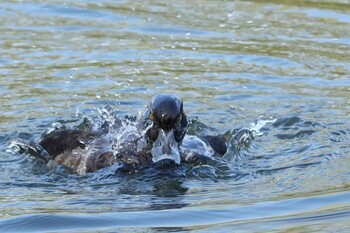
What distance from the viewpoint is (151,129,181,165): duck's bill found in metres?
9.73

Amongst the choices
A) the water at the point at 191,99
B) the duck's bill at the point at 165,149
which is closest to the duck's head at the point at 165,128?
the duck's bill at the point at 165,149

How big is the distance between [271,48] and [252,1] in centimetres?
237

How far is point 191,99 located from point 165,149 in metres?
2.39

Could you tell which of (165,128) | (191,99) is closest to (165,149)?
(165,128)

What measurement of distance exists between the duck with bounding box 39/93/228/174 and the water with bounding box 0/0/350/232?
19 centimetres

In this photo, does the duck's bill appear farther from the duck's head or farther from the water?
the water

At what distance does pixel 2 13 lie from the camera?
610 inches

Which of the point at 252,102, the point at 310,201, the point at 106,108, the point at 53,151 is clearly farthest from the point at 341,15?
the point at 310,201

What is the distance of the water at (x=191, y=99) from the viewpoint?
323 inches

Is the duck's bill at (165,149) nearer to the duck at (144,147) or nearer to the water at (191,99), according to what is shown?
the duck at (144,147)

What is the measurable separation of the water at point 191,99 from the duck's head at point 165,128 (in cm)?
26

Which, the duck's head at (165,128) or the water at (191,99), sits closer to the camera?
the water at (191,99)

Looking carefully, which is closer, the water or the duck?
the water

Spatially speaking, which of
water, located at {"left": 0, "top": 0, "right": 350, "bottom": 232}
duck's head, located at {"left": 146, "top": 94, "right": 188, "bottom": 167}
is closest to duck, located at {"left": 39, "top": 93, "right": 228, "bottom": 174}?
duck's head, located at {"left": 146, "top": 94, "right": 188, "bottom": 167}
